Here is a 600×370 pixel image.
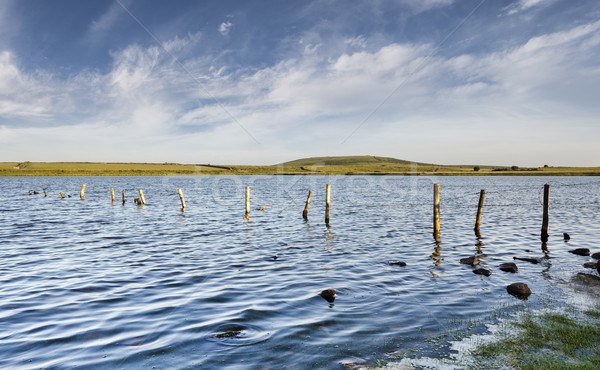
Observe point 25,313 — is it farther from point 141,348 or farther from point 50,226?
point 50,226

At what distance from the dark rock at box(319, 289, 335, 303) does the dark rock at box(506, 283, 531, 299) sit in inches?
221

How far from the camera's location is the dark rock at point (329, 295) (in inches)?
427

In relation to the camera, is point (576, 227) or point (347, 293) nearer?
point (347, 293)

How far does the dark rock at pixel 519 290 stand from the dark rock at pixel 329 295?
5.62 meters

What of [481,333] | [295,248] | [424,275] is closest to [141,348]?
[481,333]

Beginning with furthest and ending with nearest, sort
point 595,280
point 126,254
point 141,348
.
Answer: point 126,254
point 595,280
point 141,348

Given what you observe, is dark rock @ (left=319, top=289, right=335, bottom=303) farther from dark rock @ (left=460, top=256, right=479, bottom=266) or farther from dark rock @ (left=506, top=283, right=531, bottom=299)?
dark rock @ (left=460, top=256, right=479, bottom=266)

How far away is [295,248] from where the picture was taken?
1947 centimetres

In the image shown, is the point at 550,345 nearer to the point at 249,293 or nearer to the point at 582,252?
the point at 249,293

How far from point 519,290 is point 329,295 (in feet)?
19.5

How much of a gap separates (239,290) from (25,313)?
19.2 feet

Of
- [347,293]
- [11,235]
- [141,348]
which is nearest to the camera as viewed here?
[141,348]

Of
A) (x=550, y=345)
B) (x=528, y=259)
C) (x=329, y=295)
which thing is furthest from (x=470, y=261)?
(x=550, y=345)

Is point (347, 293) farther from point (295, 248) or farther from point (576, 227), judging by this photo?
point (576, 227)
